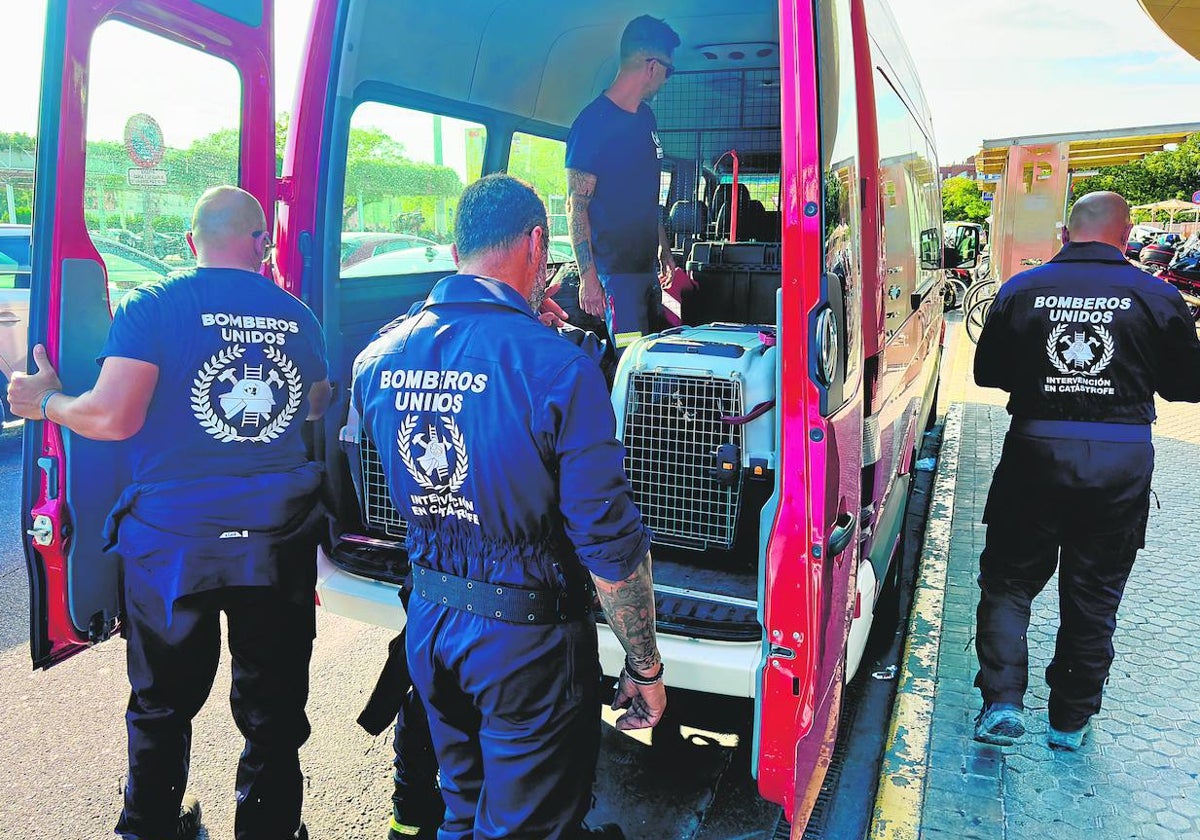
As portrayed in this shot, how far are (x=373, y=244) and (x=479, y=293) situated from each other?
7.47 ft

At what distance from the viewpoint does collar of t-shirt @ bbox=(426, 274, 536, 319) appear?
1865 millimetres

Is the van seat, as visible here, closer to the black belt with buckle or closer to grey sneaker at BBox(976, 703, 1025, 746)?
grey sneaker at BBox(976, 703, 1025, 746)

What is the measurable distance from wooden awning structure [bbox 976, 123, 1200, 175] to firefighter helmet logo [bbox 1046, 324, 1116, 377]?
1509 centimetres

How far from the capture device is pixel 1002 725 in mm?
3104

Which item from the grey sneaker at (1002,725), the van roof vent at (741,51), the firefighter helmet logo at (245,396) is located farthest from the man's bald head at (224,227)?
the van roof vent at (741,51)

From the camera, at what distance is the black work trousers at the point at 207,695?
7.81ft

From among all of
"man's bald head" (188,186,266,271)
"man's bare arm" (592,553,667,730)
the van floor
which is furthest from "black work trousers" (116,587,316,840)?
the van floor

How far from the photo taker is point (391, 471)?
1943 mm

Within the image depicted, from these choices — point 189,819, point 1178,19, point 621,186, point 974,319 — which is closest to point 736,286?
point 621,186

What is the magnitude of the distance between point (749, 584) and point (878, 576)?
1.68 feet

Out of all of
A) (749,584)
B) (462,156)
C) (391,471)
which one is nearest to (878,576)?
(749,584)

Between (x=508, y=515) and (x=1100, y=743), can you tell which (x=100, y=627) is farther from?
(x=1100, y=743)

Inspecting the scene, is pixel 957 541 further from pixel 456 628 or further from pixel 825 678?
pixel 456 628

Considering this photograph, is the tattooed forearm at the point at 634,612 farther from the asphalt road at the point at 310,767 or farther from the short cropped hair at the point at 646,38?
the short cropped hair at the point at 646,38
